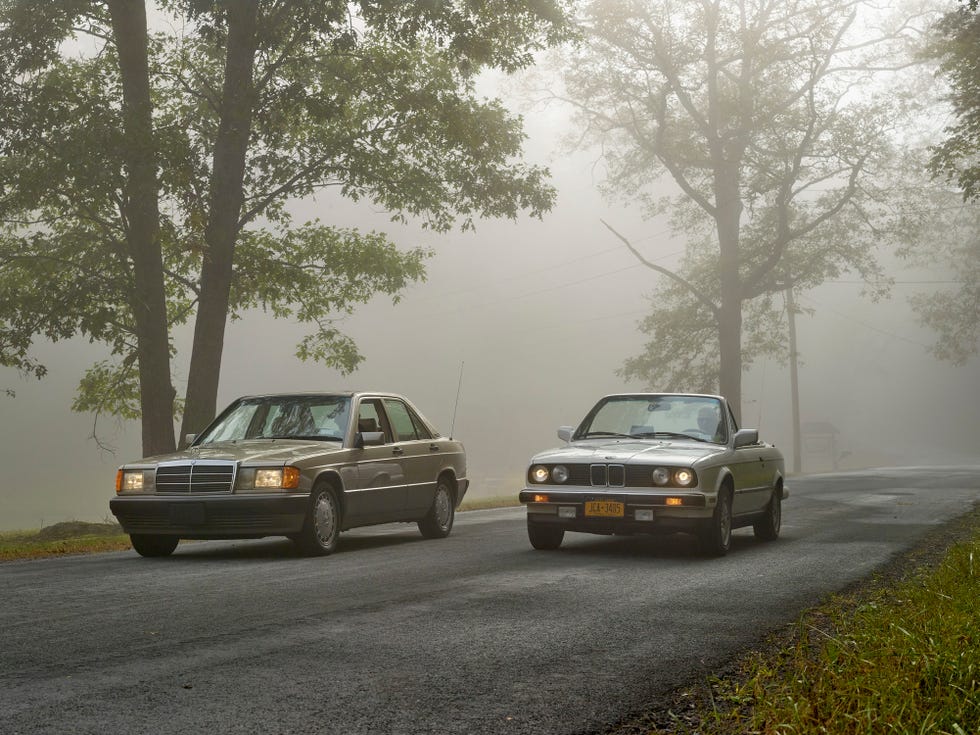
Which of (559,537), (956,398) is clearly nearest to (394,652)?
(559,537)

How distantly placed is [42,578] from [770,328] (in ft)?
119

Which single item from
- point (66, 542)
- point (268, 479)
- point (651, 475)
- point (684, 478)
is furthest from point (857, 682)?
point (66, 542)

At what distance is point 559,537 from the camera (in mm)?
11719

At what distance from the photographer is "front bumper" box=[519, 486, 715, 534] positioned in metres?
10.8

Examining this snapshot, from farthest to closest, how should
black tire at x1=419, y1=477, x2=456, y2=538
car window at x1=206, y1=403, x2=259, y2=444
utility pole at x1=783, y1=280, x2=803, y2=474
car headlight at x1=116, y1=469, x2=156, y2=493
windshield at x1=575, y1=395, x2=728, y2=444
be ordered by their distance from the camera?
utility pole at x1=783, y1=280, x2=803, y2=474
black tire at x1=419, y1=477, x2=456, y2=538
car window at x1=206, y1=403, x2=259, y2=444
windshield at x1=575, y1=395, x2=728, y2=444
car headlight at x1=116, y1=469, x2=156, y2=493

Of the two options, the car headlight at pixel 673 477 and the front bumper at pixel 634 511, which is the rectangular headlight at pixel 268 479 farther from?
the car headlight at pixel 673 477

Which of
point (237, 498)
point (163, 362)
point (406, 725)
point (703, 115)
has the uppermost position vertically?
point (703, 115)

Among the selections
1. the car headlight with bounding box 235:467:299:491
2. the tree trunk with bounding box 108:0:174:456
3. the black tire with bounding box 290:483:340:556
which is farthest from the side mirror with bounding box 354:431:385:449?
the tree trunk with bounding box 108:0:174:456

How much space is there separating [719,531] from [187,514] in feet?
16.4

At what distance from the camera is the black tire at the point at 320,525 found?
11.0 meters

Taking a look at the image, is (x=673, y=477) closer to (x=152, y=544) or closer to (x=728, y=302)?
(x=152, y=544)

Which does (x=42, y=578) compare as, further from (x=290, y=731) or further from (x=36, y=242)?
(x=36, y=242)

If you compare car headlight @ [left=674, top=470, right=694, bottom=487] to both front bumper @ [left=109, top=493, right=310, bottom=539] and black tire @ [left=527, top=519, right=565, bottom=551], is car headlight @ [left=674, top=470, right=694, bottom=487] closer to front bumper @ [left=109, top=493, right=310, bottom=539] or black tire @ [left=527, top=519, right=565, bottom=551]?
black tire @ [left=527, top=519, right=565, bottom=551]

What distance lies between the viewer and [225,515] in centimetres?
1076
